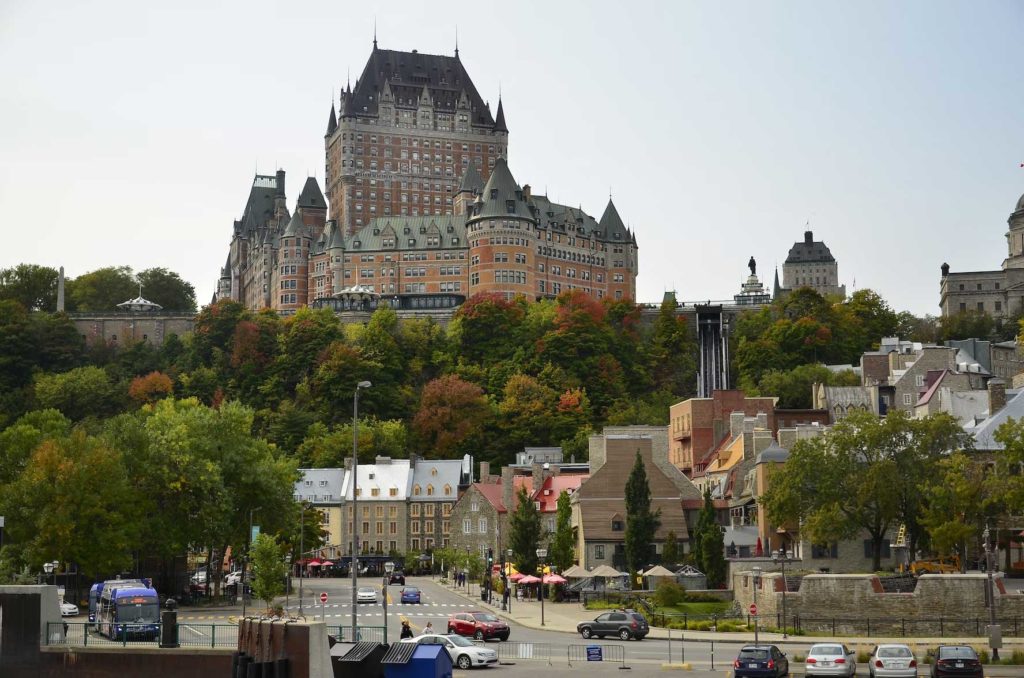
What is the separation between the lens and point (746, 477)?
100188 mm

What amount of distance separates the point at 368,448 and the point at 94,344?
58522 millimetres

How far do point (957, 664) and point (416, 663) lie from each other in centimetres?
1601

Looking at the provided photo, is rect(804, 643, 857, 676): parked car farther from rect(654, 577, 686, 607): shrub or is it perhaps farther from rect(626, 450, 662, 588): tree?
rect(626, 450, 662, 588): tree

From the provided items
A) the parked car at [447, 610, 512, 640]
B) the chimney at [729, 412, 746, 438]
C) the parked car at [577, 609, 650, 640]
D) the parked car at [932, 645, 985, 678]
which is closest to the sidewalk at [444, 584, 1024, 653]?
the parked car at [577, 609, 650, 640]

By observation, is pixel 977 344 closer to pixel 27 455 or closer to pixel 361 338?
pixel 361 338

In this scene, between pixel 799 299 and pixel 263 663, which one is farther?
pixel 799 299

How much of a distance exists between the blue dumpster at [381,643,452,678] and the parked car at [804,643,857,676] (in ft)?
37.1

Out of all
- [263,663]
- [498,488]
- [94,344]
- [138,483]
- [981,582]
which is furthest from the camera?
[94,344]

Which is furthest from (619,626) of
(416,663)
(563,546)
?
(563,546)

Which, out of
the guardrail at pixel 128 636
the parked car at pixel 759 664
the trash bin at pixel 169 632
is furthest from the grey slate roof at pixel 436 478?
the parked car at pixel 759 664

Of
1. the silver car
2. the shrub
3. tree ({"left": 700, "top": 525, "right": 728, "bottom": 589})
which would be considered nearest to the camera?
the silver car

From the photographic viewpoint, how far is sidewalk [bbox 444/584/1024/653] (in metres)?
57.1

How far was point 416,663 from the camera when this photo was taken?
140 ft

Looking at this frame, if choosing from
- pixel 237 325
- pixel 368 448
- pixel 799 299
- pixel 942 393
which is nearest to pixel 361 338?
pixel 237 325
